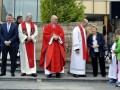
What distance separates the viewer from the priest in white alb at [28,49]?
13148mm

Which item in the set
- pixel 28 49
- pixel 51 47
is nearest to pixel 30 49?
pixel 28 49

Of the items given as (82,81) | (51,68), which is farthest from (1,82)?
(82,81)

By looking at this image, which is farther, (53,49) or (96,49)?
(96,49)

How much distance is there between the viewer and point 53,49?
13.0 m

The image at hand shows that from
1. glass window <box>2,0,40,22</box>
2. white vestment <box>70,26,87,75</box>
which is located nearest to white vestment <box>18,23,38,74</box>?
white vestment <box>70,26,87,75</box>

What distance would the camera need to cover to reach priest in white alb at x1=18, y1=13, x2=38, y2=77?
13148mm

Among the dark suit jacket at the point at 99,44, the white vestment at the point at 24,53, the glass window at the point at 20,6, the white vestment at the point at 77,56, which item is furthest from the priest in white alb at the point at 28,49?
the glass window at the point at 20,6

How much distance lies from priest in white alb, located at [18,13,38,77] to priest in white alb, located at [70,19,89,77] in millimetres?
1387

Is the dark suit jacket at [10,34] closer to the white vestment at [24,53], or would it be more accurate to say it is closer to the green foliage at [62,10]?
the white vestment at [24,53]

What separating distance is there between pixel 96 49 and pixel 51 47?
5.20 ft

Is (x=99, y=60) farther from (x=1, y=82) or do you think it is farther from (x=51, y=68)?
(x=1, y=82)

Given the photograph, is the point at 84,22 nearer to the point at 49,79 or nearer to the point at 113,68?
the point at 113,68

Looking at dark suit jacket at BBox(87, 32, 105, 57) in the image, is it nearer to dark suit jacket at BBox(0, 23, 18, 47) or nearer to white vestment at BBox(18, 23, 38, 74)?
white vestment at BBox(18, 23, 38, 74)

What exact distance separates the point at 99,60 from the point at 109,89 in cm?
219
